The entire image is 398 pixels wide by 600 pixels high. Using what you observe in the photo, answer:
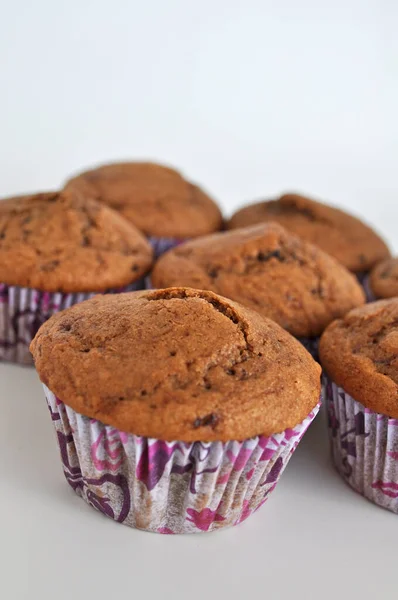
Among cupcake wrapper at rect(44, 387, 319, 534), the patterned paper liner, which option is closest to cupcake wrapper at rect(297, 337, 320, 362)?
the patterned paper liner

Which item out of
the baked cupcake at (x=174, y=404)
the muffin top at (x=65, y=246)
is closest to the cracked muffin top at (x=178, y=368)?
the baked cupcake at (x=174, y=404)

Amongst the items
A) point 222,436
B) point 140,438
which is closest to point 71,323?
point 140,438

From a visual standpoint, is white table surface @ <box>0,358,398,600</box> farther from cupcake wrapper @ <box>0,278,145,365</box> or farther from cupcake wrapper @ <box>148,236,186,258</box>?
cupcake wrapper @ <box>148,236,186,258</box>

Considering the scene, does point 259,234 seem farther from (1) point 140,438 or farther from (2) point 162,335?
(1) point 140,438

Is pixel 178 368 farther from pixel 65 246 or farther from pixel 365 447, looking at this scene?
pixel 65 246

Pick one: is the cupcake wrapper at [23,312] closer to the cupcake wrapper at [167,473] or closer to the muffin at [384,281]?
the cupcake wrapper at [167,473]
